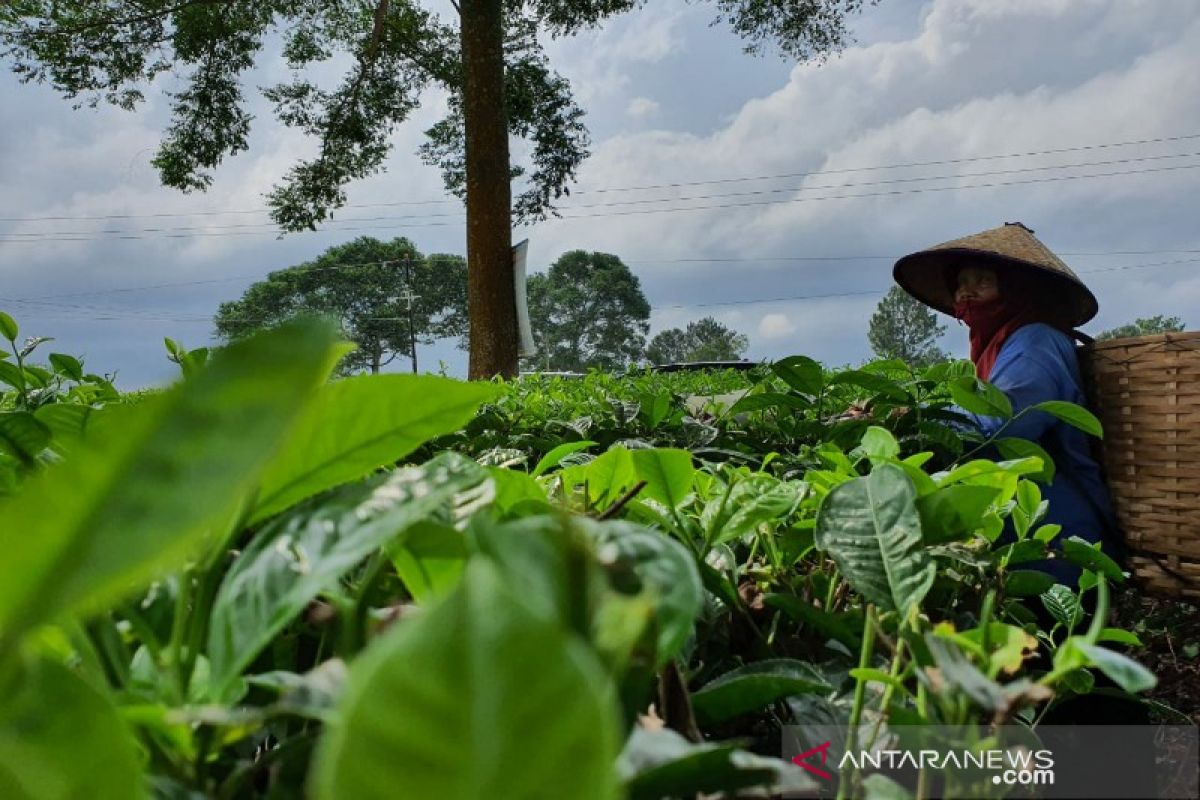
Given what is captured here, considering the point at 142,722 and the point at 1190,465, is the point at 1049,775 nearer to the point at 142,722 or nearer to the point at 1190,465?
the point at 142,722

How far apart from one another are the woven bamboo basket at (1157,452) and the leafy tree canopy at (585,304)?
30.6 metres

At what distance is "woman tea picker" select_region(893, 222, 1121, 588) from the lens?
6.57ft

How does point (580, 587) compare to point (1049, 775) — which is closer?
point (580, 587)

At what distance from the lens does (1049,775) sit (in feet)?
0.82

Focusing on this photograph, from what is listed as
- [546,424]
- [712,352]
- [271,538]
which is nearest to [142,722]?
[271,538]

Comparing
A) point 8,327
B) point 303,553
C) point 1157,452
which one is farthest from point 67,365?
point 1157,452

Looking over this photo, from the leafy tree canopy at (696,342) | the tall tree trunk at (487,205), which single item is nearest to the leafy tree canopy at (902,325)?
the leafy tree canopy at (696,342)

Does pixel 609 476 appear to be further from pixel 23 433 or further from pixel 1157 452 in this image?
pixel 1157 452

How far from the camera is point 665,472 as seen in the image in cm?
39

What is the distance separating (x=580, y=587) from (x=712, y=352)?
1419 inches

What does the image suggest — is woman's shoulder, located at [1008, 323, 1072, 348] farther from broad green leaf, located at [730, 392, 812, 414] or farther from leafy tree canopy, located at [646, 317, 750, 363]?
leafy tree canopy, located at [646, 317, 750, 363]

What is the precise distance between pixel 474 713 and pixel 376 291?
27.0 metres

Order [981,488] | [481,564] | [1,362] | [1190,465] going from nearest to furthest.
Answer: [481,564]
[981,488]
[1,362]
[1190,465]

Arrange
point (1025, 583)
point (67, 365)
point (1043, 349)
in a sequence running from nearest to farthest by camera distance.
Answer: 1. point (1025, 583)
2. point (67, 365)
3. point (1043, 349)
